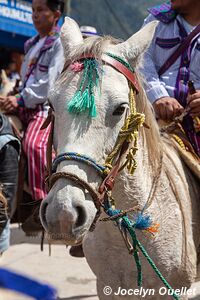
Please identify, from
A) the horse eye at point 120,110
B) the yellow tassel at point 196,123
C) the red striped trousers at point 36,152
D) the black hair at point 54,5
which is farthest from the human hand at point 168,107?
the black hair at point 54,5

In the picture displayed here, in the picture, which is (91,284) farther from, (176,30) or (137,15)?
(137,15)

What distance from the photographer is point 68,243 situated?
1.80m

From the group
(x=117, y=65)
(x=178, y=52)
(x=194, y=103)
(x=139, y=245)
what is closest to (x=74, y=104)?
(x=117, y=65)

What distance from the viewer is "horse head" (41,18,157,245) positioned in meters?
1.72

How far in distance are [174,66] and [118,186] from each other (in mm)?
1116

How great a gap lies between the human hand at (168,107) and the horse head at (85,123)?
0.58 m

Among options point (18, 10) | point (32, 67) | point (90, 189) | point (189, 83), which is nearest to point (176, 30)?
point (189, 83)

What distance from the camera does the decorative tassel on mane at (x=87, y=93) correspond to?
183 cm

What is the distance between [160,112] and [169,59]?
0.38 meters

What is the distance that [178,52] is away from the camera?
2850 mm

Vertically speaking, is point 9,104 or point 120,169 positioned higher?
point 9,104

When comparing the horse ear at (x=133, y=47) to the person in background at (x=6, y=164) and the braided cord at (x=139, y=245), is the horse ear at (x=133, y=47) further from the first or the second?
the person in background at (x=6, y=164)

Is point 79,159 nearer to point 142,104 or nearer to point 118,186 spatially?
point 118,186

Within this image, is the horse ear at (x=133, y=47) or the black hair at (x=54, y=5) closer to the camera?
the horse ear at (x=133, y=47)
